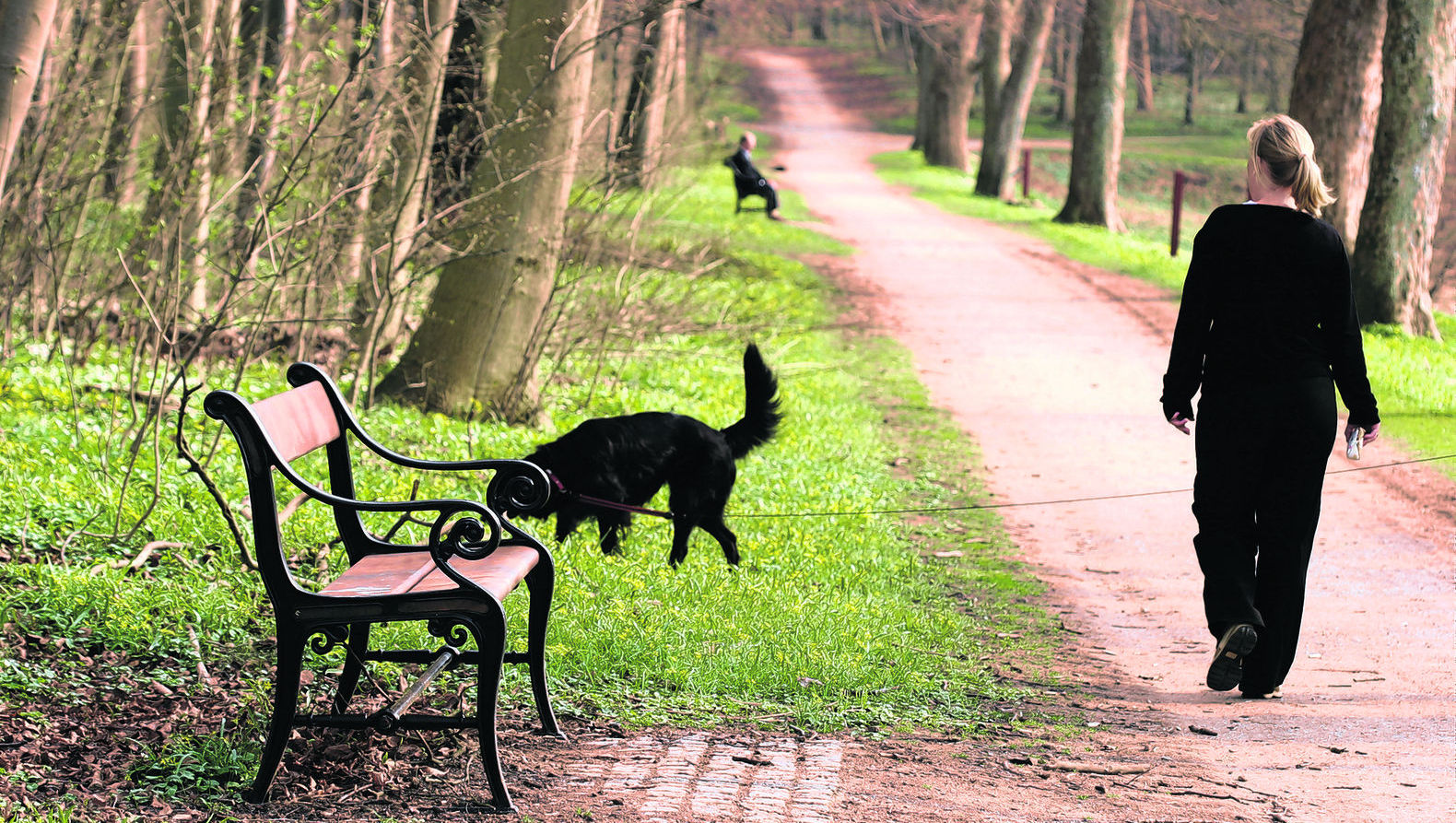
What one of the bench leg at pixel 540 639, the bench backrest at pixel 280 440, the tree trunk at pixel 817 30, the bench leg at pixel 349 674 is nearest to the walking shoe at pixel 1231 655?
the bench leg at pixel 540 639

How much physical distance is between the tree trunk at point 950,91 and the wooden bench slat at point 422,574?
31.3 m

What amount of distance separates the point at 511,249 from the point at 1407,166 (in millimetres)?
9322

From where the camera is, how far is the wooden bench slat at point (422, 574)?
3898mm

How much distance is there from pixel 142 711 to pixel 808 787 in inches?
83.8

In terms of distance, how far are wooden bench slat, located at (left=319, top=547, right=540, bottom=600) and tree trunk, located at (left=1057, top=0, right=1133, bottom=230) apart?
71.9ft

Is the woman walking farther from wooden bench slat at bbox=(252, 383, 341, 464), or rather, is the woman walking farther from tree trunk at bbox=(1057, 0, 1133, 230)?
tree trunk at bbox=(1057, 0, 1133, 230)

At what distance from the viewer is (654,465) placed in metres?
6.25

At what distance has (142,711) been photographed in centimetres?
425

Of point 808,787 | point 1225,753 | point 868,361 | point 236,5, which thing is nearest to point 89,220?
point 236,5

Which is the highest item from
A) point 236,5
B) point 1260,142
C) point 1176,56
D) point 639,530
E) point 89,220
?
point 1176,56

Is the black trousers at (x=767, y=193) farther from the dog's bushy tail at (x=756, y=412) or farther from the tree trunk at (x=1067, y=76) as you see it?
the tree trunk at (x=1067, y=76)

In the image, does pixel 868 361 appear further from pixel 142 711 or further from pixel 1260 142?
pixel 142 711

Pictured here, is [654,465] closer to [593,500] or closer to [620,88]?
[593,500]

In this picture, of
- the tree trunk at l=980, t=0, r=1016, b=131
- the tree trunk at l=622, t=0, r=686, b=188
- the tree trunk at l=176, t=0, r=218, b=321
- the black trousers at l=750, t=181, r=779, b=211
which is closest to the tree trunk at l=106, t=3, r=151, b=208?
the tree trunk at l=176, t=0, r=218, b=321
